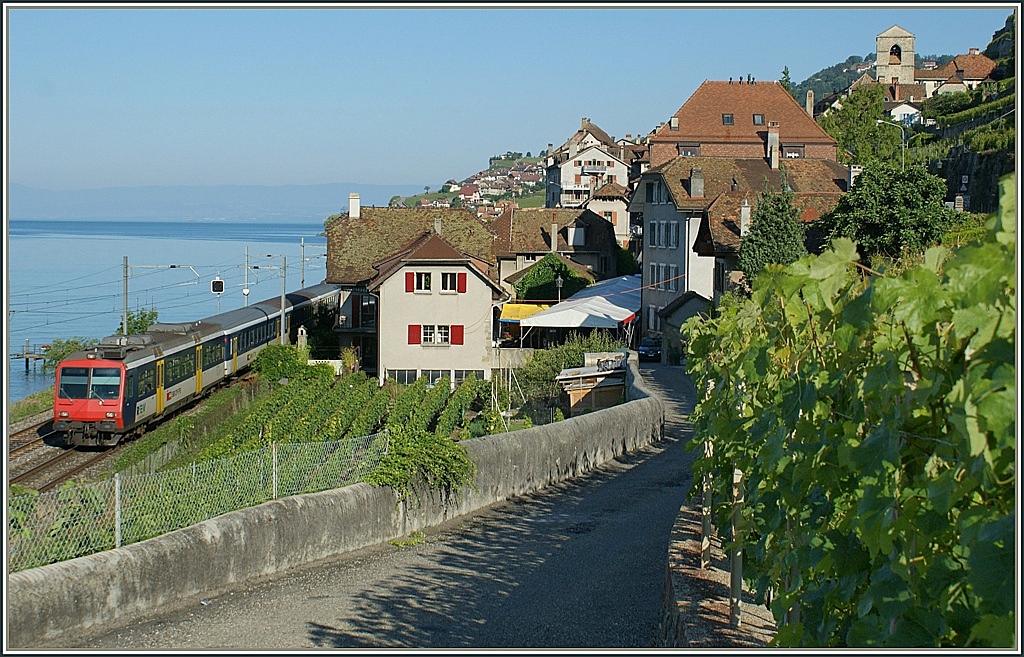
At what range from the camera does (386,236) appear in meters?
55.6

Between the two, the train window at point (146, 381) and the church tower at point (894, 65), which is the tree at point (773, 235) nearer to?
the train window at point (146, 381)

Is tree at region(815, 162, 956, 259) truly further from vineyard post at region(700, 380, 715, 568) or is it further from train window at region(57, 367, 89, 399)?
vineyard post at region(700, 380, 715, 568)

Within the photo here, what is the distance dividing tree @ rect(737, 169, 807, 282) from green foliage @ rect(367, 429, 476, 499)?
66.3ft

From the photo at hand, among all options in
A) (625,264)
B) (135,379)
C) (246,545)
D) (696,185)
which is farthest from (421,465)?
(625,264)

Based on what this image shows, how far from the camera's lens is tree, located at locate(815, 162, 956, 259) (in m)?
29.5

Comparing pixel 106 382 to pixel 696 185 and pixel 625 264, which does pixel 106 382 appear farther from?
pixel 625 264

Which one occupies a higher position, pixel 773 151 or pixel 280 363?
pixel 773 151

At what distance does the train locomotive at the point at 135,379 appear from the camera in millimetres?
27062

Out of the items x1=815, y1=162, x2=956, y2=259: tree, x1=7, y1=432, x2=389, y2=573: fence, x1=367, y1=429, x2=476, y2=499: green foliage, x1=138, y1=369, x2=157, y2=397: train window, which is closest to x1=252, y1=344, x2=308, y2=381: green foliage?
x1=138, y1=369, x2=157, y2=397: train window

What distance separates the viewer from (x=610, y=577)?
37.5 ft

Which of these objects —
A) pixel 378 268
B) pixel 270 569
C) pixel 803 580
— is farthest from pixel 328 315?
pixel 803 580

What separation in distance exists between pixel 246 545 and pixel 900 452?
899 cm

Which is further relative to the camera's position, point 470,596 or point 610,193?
point 610,193

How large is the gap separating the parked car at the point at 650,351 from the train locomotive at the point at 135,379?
619 inches
